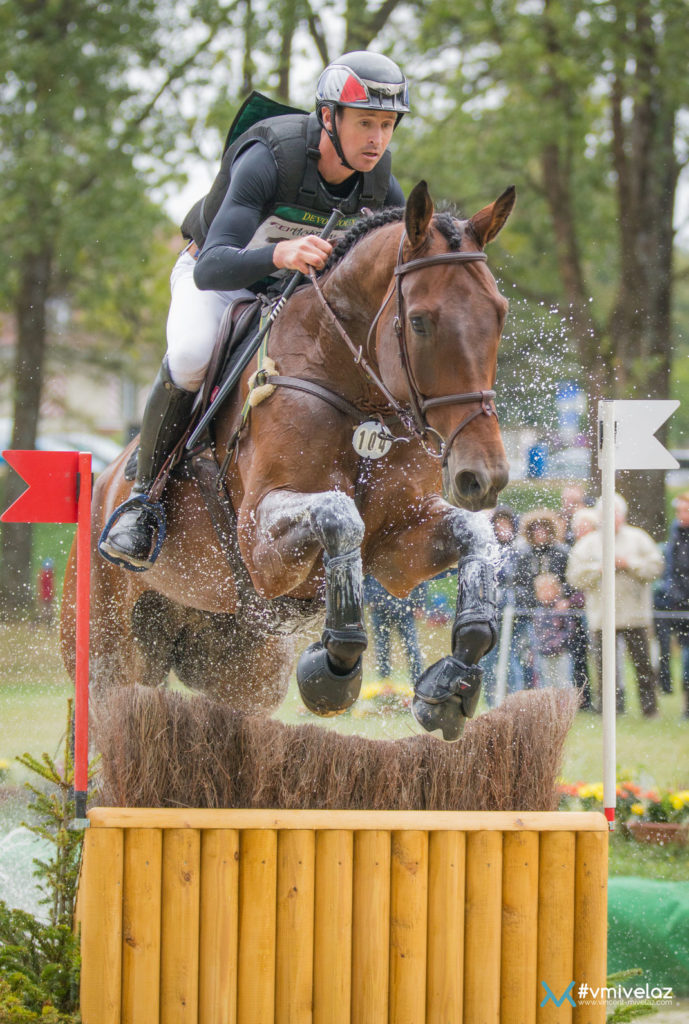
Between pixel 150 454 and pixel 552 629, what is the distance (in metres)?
3.85

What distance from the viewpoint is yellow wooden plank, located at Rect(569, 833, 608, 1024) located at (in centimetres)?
329

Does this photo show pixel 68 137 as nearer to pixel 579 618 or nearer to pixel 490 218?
pixel 579 618

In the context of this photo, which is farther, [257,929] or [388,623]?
[388,623]

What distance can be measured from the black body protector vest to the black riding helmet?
0.10 meters

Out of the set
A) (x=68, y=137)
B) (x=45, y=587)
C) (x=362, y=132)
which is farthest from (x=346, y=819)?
(x=68, y=137)

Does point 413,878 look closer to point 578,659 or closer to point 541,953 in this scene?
point 541,953

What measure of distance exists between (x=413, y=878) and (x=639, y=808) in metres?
2.84

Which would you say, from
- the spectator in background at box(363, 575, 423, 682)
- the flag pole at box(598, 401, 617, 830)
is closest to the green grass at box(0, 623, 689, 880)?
the spectator in background at box(363, 575, 423, 682)

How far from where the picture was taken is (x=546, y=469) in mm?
6102

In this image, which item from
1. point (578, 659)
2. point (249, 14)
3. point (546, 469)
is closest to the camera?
point (546, 469)

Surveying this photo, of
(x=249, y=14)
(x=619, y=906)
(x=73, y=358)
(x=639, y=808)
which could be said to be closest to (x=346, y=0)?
(x=249, y=14)

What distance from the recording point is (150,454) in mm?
4152

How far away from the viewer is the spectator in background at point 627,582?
22.5 ft

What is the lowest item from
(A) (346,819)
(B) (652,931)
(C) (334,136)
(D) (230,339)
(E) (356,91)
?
(B) (652,931)
